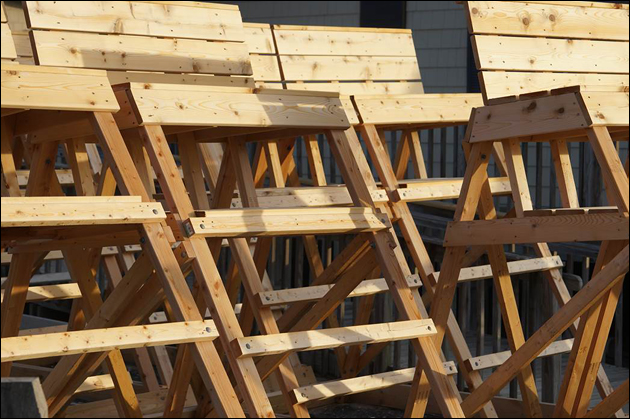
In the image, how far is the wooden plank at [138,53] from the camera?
211 inches

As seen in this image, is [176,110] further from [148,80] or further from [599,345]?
[599,345]

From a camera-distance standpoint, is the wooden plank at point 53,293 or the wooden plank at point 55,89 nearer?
the wooden plank at point 55,89

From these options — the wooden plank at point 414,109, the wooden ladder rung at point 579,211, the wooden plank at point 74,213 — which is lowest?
the wooden plank at point 74,213

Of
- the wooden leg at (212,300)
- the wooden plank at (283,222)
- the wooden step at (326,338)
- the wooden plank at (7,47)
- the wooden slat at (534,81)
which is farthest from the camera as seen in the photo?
the wooden slat at (534,81)

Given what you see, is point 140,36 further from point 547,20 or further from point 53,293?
point 547,20

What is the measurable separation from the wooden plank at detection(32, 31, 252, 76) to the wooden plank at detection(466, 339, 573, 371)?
2005mm

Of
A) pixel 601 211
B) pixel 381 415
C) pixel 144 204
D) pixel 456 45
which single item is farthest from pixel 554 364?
pixel 456 45

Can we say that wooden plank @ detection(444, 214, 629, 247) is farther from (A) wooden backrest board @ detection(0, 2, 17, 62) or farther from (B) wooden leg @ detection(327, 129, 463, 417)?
(A) wooden backrest board @ detection(0, 2, 17, 62)

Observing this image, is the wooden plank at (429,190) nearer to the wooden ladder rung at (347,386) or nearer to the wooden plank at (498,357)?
the wooden plank at (498,357)

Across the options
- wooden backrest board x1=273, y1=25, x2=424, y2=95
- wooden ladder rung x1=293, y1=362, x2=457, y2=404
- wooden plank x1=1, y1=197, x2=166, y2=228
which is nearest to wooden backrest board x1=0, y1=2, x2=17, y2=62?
wooden plank x1=1, y1=197, x2=166, y2=228

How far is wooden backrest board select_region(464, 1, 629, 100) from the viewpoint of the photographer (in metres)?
5.35

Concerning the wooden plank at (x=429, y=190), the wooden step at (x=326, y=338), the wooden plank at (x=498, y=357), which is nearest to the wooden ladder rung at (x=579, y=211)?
the wooden step at (x=326, y=338)

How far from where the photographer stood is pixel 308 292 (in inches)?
222

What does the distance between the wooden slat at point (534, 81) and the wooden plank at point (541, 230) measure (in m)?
0.68
